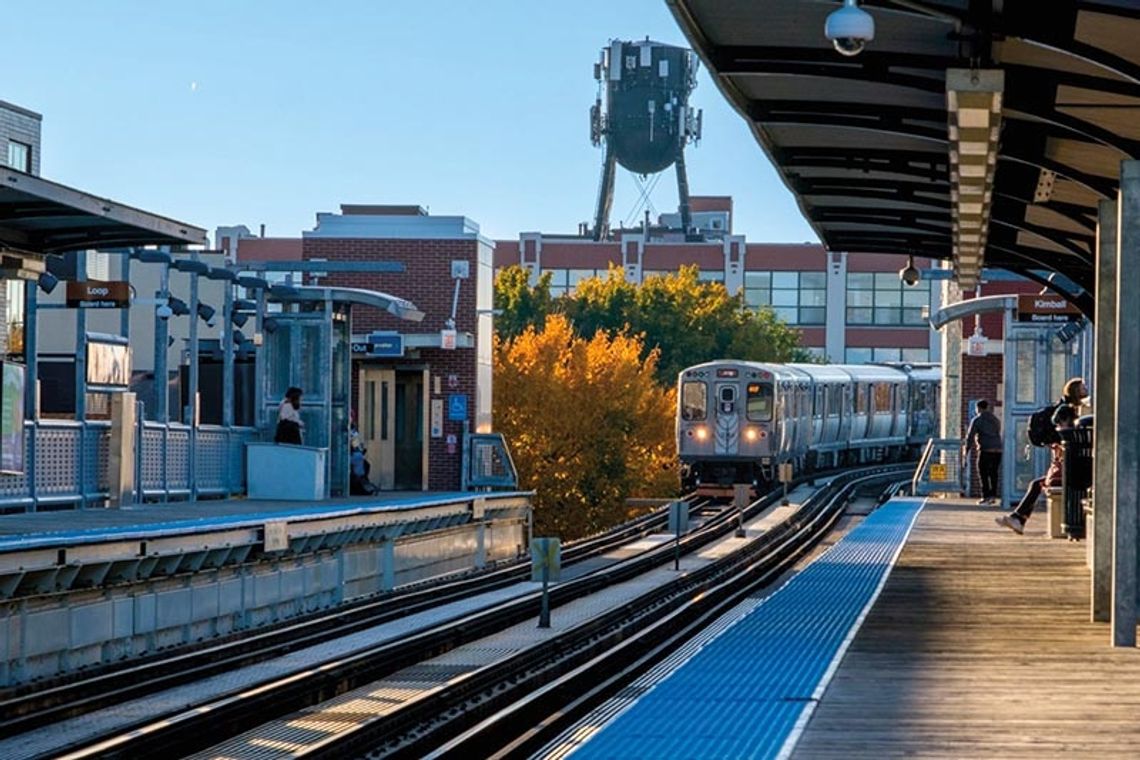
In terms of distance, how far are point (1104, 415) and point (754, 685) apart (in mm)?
3977

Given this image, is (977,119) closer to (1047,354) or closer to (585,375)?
(1047,354)

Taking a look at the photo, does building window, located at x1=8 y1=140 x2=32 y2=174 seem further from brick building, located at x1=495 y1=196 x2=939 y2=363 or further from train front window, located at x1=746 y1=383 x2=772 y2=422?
brick building, located at x1=495 y1=196 x2=939 y2=363

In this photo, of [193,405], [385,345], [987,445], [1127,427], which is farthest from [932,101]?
[385,345]

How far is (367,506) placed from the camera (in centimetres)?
2744

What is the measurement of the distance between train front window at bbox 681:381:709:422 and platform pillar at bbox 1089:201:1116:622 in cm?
3371

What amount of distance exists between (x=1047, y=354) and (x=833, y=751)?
24.0 m

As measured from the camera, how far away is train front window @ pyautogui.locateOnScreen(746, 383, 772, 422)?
49750 mm

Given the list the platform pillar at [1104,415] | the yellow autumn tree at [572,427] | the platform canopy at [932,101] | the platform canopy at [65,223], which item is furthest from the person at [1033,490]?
the yellow autumn tree at [572,427]

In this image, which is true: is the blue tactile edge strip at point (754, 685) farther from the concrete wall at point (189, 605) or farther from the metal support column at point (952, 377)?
the metal support column at point (952, 377)

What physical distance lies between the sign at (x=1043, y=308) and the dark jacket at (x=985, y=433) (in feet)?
13.9

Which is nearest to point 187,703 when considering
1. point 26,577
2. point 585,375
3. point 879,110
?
point 26,577

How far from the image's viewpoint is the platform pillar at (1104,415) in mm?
16078

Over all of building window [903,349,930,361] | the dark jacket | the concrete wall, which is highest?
building window [903,349,930,361]

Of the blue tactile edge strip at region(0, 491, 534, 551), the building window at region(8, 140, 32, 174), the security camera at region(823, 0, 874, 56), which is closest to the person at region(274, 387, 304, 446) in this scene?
the blue tactile edge strip at region(0, 491, 534, 551)
